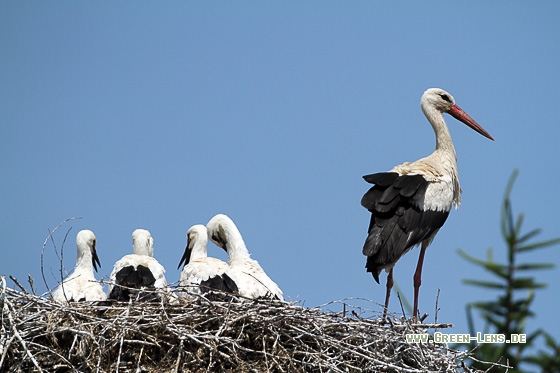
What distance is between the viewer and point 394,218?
873 centimetres

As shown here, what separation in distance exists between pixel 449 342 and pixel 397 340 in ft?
1.80

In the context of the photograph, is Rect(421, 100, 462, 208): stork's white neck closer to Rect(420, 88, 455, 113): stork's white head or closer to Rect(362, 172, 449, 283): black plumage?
Rect(420, 88, 455, 113): stork's white head

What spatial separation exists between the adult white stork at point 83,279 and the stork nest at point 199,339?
73 cm

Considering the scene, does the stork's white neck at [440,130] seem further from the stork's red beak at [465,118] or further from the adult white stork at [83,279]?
the adult white stork at [83,279]

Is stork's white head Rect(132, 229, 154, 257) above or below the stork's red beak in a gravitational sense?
below

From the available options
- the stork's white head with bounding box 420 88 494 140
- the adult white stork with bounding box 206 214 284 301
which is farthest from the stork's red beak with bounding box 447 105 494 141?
the adult white stork with bounding box 206 214 284 301

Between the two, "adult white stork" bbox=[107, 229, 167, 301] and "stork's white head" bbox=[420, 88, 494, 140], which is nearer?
"adult white stork" bbox=[107, 229, 167, 301]

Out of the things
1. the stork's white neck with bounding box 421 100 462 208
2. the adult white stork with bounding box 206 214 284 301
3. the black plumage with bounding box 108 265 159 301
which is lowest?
the black plumage with bounding box 108 265 159 301

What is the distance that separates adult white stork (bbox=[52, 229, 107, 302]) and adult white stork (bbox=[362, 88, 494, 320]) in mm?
2067

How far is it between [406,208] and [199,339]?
101 inches

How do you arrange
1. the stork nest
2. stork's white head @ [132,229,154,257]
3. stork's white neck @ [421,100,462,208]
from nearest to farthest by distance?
1. the stork nest
2. stork's white head @ [132,229,154,257]
3. stork's white neck @ [421,100,462,208]

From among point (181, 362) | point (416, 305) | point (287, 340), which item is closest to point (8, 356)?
point (181, 362)

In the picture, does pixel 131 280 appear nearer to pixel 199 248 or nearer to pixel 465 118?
pixel 199 248

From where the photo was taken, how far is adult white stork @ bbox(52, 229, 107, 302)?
8188mm
